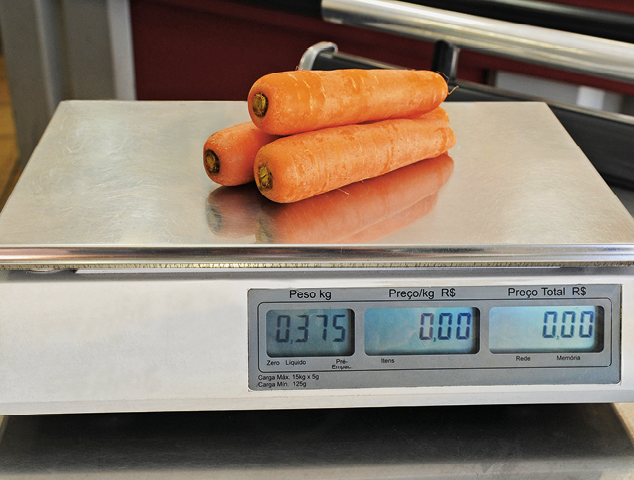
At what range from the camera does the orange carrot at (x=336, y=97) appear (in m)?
0.58

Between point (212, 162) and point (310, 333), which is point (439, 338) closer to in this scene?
point (310, 333)

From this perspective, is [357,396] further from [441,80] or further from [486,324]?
[441,80]

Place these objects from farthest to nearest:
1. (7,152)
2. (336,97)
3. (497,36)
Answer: (7,152) → (497,36) → (336,97)

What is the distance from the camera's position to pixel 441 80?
0.70 meters

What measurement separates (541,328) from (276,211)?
9.0 inches

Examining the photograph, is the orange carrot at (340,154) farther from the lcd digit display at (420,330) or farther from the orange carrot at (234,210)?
the lcd digit display at (420,330)

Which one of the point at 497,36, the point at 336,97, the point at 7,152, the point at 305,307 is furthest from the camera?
the point at 7,152

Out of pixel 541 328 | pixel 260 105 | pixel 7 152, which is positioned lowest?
pixel 7 152

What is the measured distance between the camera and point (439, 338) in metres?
0.52

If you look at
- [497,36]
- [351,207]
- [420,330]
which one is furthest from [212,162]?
[497,36]

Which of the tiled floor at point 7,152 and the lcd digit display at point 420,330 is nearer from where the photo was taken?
the lcd digit display at point 420,330

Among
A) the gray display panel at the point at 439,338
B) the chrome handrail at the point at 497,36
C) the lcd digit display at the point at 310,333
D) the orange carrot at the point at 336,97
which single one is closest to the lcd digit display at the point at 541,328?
the gray display panel at the point at 439,338

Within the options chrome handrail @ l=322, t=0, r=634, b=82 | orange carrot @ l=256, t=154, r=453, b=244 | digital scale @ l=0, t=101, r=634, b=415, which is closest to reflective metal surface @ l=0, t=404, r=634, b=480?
digital scale @ l=0, t=101, r=634, b=415

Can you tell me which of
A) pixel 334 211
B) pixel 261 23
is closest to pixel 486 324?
pixel 334 211
